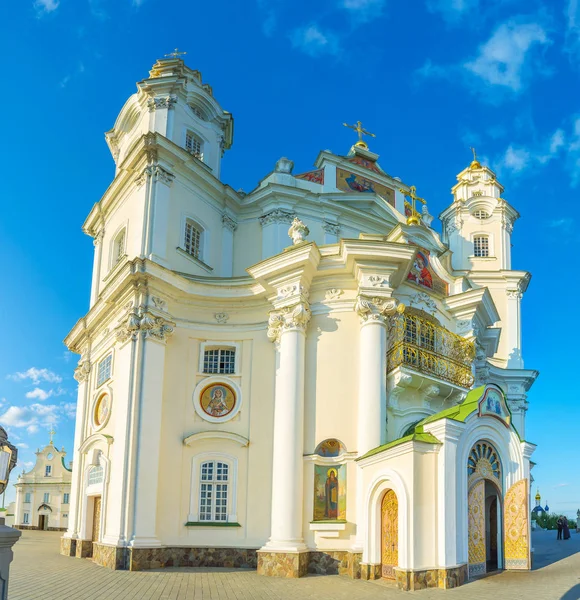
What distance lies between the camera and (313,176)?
26.6 m

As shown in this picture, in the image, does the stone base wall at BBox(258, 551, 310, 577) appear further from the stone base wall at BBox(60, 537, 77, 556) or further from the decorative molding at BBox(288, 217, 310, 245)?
the decorative molding at BBox(288, 217, 310, 245)

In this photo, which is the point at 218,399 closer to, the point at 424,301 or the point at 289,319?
the point at 289,319

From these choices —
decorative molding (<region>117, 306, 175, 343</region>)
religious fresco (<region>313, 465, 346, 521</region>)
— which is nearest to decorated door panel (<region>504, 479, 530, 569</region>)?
religious fresco (<region>313, 465, 346, 521</region>)

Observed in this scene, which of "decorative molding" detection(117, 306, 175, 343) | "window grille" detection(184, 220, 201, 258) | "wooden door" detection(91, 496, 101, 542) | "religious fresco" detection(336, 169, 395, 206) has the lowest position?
"wooden door" detection(91, 496, 101, 542)

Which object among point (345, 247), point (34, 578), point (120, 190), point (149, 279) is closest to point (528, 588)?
point (345, 247)

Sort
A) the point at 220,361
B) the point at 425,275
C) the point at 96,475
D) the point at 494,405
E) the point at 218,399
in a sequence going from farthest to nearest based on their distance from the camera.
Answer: the point at 425,275 < the point at 96,475 < the point at 220,361 < the point at 218,399 < the point at 494,405

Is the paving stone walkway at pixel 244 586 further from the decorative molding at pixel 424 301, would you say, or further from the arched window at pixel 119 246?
the arched window at pixel 119 246

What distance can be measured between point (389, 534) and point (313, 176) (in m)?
14.6

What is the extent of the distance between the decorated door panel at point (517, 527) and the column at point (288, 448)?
4.98 m

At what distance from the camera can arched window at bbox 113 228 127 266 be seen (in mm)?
24109

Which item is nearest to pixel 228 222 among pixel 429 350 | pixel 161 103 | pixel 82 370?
pixel 161 103

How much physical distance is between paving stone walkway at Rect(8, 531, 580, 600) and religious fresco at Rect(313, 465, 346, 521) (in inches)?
63.0

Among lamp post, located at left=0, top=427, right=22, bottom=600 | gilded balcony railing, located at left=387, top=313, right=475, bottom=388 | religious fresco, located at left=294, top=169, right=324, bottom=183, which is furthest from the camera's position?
religious fresco, located at left=294, top=169, right=324, bottom=183

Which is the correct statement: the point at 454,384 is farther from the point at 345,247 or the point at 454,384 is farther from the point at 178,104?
the point at 178,104
